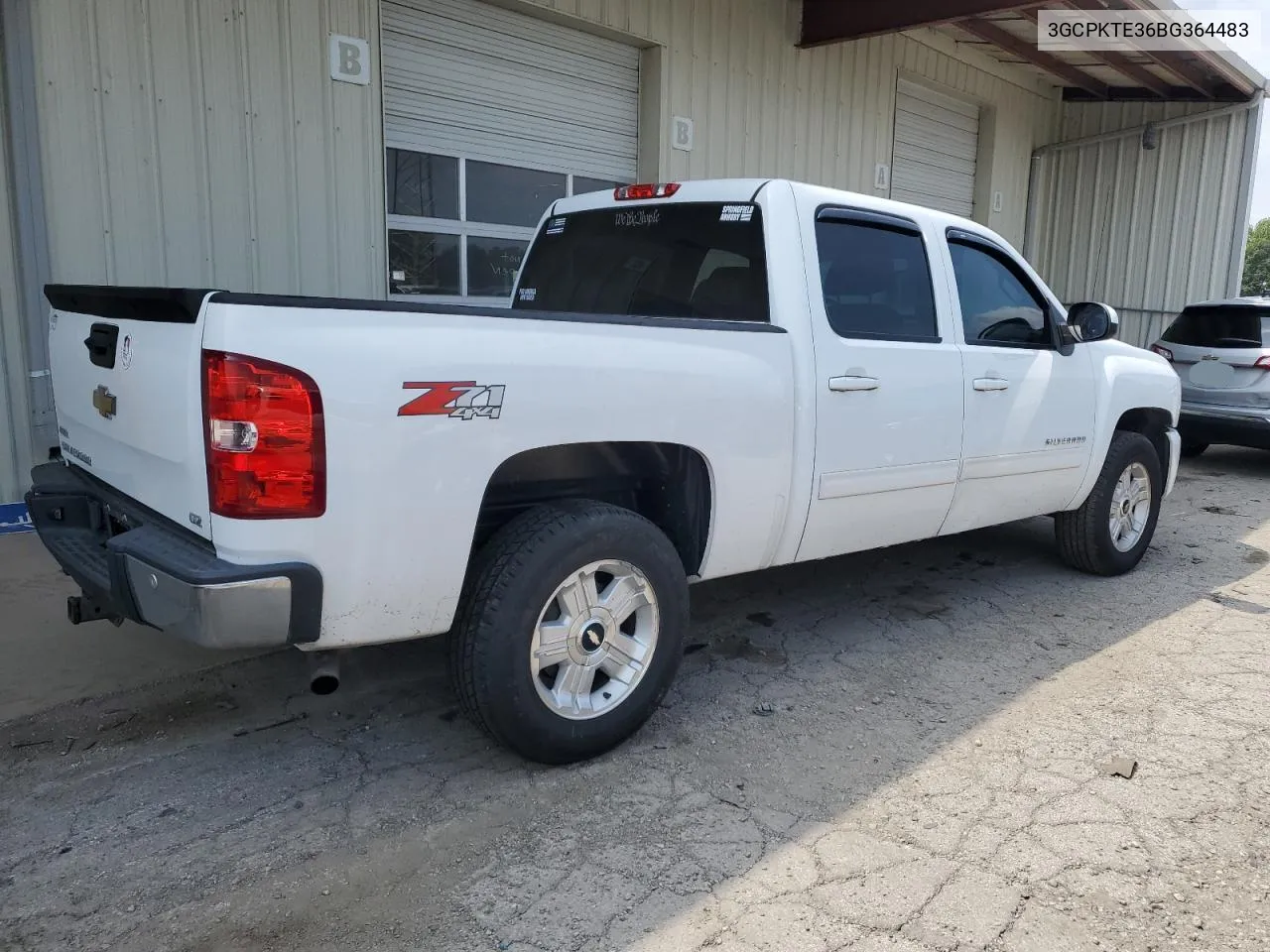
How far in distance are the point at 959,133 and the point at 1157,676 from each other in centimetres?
1042

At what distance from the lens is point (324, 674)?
2.91 meters

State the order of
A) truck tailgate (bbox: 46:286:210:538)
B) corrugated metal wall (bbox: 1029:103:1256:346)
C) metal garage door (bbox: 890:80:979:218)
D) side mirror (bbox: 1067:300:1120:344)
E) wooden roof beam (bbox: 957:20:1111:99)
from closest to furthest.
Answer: truck tailgate (bbox: 46:286:210:538) < side mirror (bbox: 1067:300:1120:344) < wooden roof beam (bbox: 957:20:1111:99) < metal garage door (bbox: 890:80:979:218) < corrugated metal wall (bbox: 1029:103:1256:346)

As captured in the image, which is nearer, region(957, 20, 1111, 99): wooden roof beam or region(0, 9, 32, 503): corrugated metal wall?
region(0, 9, 32, 503): corrugated metal wall

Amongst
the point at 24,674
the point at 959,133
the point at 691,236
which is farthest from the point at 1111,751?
the point at 959,133

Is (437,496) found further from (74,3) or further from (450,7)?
(450,7)

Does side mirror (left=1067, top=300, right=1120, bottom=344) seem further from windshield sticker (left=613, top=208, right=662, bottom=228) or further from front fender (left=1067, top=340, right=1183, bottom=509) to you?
windshield sticker (left=613, top=208, right=662, bottom=228)

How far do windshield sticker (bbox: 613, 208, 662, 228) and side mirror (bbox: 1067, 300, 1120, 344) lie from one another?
2.32 meters

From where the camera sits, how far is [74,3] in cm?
532

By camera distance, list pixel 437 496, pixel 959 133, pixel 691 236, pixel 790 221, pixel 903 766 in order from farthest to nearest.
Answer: pixel 959 133 < pixel 691 236 < pixel 790 221 < pixel 903 766 < pixel 437 496

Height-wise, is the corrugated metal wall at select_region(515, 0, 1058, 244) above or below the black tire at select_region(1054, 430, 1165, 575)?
above

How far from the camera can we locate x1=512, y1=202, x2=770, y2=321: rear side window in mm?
3779

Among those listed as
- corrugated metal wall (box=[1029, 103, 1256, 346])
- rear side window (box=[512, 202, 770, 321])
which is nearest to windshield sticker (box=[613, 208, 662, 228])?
rear side window (box=[512, 202, 770, 321])

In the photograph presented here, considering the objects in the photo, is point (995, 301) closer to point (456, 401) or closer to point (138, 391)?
point (456, 401)

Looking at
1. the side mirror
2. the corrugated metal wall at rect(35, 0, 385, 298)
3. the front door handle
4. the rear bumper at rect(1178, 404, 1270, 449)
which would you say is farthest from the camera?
the rear bumper at rect(1178, 404, 1270, 449)
